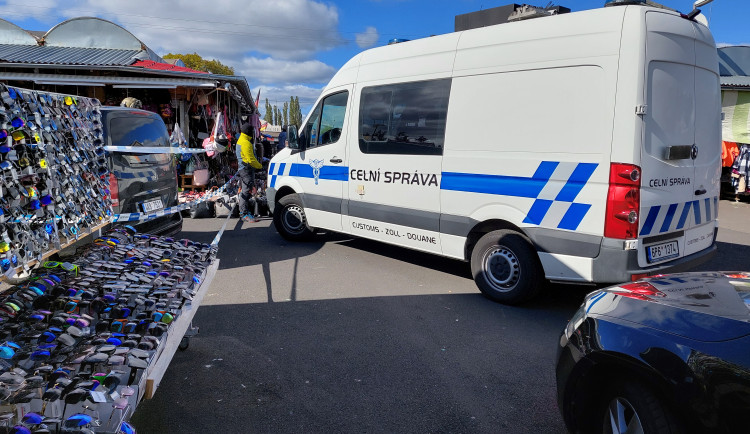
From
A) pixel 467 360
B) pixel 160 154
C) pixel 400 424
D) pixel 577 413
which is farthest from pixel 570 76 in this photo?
pixel 160 154

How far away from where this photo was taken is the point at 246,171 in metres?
9.84

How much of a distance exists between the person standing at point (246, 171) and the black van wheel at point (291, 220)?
6.82ft

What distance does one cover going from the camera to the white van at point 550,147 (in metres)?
4.19

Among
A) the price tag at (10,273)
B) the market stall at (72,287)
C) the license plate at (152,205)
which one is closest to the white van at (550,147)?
the license plate at (152,205)

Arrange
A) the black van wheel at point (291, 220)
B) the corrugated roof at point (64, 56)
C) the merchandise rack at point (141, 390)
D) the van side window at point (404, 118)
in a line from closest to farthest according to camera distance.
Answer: the merchandise rack at point (141, 390)
the van side window at point (404, 118)
the black van wheel at point (291, 220)
the corrugated roof at point (64, 56)

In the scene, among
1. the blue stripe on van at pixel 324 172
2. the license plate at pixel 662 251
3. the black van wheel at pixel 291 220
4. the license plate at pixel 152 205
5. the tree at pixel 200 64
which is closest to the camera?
the license plate at pixel 662 251

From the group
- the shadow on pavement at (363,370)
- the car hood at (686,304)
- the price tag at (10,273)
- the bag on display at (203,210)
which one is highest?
the price tag at (10,273)

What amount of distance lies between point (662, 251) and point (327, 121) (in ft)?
14.7

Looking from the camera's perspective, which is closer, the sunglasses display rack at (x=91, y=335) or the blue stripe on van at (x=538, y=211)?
the sunglasses display rack at (x=91, y=335)

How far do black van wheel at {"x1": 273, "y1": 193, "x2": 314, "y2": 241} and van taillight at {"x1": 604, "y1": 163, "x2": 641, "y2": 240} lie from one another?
4.64 meters

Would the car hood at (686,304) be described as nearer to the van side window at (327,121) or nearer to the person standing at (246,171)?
the van side window at (327,121)

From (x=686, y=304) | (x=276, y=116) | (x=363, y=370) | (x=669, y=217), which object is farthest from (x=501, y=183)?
(x=276, y=116)

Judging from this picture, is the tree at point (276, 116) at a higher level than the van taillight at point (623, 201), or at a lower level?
higher

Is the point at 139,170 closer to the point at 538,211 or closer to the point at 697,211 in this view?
the point at 538,211
